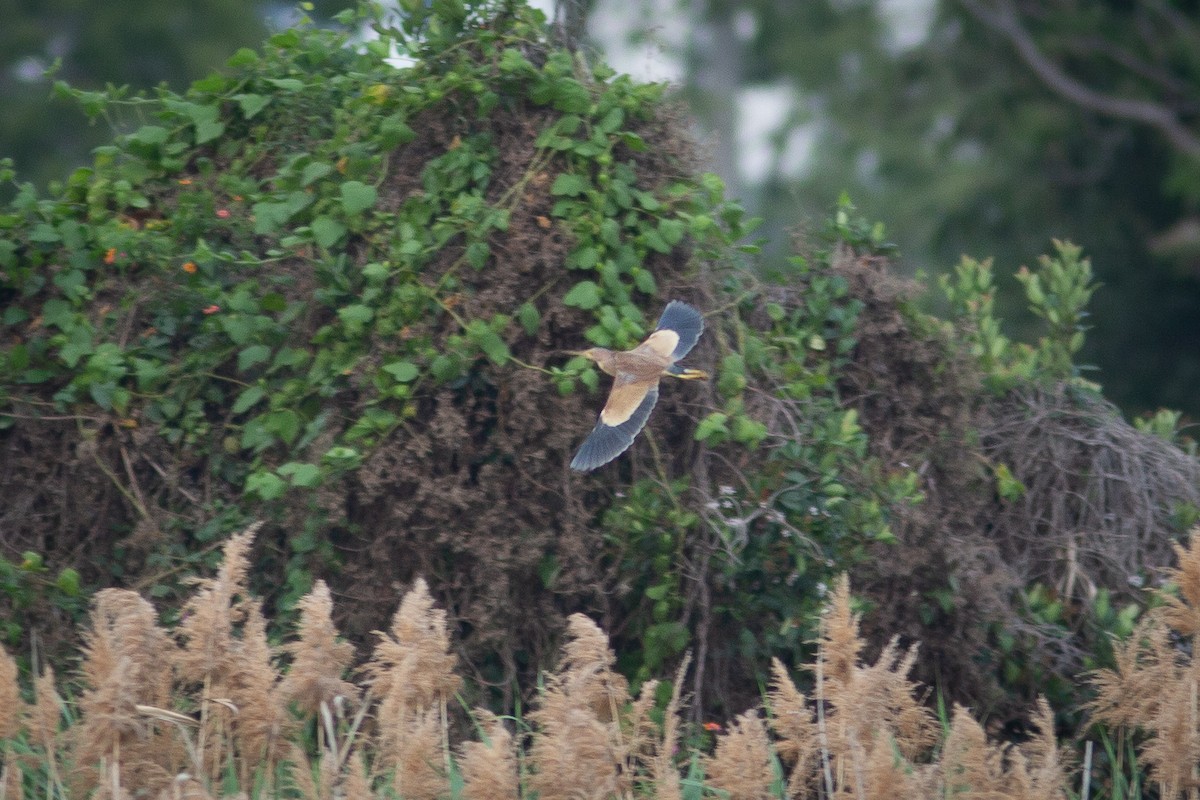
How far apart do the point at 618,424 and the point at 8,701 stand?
1.60 metres

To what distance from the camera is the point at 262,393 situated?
3783mm

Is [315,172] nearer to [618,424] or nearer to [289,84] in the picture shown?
[289,84]

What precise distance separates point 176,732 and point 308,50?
218 cm

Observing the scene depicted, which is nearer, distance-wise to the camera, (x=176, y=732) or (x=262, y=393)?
(x=176, y=732)

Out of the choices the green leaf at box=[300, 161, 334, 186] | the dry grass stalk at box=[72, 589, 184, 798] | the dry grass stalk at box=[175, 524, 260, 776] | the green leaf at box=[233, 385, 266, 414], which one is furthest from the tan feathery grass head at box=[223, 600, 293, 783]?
the green leaf at box=[300, 161, 334, 186]

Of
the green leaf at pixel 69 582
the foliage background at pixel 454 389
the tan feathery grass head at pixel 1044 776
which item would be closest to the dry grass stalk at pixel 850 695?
the tan feathery grass head at pixel 1044 776

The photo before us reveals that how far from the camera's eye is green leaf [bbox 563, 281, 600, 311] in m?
3.57

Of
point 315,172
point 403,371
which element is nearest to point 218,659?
point 403,371

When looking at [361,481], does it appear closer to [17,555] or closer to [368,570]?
[368,570]

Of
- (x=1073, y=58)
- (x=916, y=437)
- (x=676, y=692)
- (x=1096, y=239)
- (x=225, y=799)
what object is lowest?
(x=225, y=799)

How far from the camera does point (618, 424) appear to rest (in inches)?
138

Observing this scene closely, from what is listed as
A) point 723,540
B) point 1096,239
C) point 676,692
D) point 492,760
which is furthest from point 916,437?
point 1096,239

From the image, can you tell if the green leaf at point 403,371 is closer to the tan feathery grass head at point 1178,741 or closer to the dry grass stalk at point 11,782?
the dry grass stalk at point 11,782

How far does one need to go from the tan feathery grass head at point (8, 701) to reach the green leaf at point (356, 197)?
56.3 inches
